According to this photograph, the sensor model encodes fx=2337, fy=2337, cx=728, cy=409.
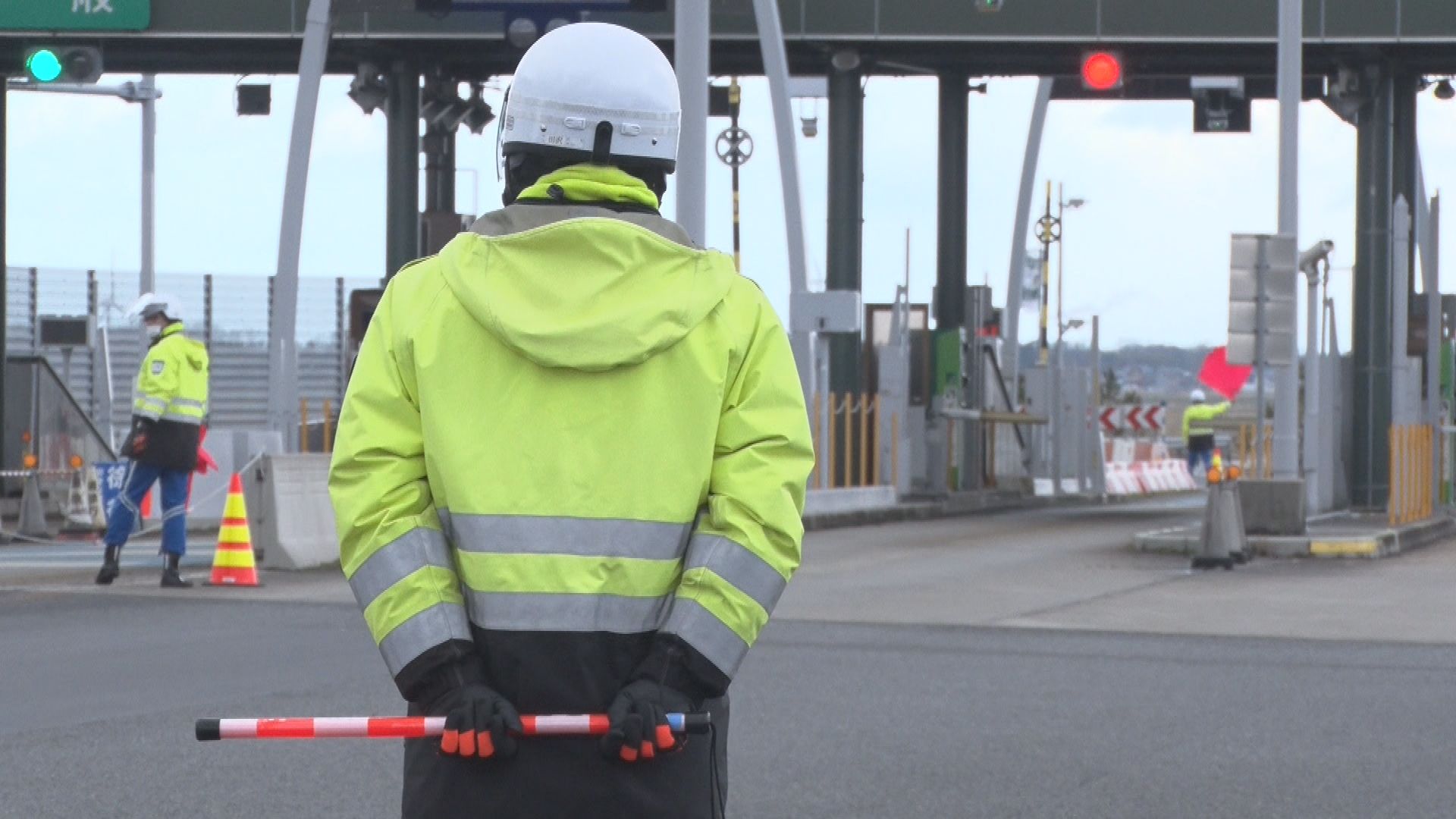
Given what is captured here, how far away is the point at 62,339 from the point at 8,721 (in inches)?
709

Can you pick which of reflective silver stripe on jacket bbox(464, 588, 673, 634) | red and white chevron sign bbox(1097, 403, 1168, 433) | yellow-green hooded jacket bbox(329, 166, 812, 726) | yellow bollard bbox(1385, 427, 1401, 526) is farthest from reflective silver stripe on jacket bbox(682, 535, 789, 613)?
red and white chevron sign bbox(1097, 403, 1168, 433)

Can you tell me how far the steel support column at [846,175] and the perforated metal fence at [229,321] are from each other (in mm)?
6122

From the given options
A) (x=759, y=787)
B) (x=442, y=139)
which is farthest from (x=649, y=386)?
(x=442, y=139)

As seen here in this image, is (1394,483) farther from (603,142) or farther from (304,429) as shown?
(603,142)

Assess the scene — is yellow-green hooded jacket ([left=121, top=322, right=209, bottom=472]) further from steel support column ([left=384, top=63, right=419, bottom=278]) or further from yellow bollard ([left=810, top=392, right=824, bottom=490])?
steel support column ([left=384, top=63, right=419, bottom=278])

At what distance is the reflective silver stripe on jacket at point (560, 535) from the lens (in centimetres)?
338

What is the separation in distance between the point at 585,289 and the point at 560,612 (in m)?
0.47

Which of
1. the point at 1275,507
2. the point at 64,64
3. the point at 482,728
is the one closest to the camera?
the point at 482,728

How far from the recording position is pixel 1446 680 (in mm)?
10398

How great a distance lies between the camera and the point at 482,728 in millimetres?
3215

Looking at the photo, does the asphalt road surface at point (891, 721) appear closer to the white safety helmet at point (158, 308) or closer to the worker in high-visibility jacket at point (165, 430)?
the worker in high-visibility jacket at point (165, 430)

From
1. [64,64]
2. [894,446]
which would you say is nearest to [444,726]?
[64,64]

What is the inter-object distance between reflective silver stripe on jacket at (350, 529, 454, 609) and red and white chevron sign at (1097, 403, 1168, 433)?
43.2 m

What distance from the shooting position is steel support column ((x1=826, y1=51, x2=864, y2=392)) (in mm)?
28031
